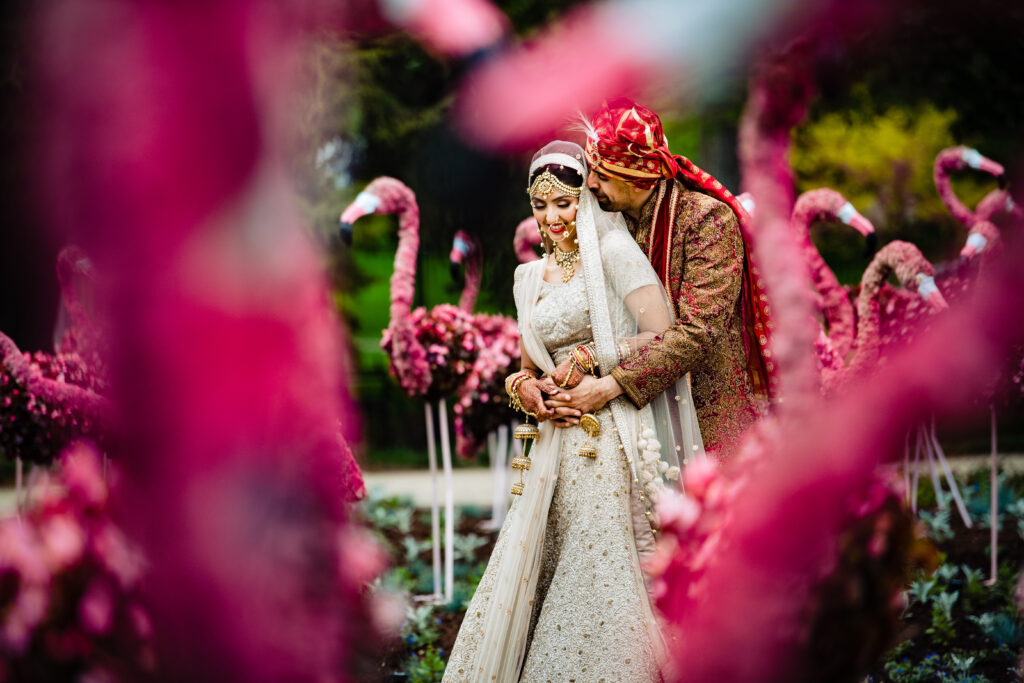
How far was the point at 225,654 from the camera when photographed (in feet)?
1.83

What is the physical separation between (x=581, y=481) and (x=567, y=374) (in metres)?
0.35

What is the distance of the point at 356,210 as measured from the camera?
471 centimetres

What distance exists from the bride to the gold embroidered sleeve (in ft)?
0.24

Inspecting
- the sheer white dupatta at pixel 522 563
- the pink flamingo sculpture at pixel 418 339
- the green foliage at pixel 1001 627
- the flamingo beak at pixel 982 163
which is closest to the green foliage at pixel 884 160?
the flamingo beak at pixel 982 163

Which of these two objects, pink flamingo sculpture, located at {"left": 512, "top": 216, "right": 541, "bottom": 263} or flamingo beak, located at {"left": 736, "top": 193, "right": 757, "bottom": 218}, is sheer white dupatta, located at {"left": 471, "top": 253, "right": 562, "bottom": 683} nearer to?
flamingo beak, located at {"left": 736, "top": 193, "right": 757, "bottom": 218}

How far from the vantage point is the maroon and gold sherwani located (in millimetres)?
2486

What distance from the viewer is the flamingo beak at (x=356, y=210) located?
14.4 ft

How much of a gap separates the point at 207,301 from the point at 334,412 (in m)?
0.10

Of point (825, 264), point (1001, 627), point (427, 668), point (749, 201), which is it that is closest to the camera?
point (749, 201)

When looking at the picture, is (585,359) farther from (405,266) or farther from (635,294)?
(405,266)

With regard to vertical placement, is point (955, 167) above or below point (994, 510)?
above

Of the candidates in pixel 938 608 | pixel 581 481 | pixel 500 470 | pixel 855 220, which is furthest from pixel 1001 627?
pixel 500 470

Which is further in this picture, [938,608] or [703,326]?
[938,608]

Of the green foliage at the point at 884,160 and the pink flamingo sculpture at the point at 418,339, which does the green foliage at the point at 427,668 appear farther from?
the green foliage at the point at 884,160
